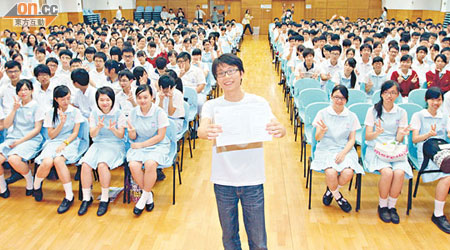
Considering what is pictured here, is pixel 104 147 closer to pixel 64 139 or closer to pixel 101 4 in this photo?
→ pixel 64 139

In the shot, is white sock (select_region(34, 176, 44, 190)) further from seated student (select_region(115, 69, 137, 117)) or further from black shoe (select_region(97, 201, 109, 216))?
seated student (select_region(115, 69, 137, 117))

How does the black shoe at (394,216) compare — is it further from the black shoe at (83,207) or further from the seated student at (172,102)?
the black shoe at (83,207)

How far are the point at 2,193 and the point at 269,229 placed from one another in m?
3.02

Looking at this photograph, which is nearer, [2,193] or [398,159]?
[398,159]

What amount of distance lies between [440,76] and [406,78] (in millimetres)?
592

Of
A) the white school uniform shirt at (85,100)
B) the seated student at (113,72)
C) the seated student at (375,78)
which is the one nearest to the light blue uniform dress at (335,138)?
the seated student at (375,78)

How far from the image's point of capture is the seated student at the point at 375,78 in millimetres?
5563

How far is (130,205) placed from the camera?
406 cm

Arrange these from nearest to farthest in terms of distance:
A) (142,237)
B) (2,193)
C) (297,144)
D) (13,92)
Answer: (142,237) < (2,193) < (13,92) < (297,144)

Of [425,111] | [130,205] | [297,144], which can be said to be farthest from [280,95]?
[130,205]

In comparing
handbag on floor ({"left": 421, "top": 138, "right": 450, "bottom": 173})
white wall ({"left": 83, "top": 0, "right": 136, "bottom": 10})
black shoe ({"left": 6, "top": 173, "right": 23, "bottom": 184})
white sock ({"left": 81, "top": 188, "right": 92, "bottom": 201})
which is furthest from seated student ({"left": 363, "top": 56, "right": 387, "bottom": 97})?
white wall ({"left": 83, "top": 0, "right": 136, "bottom": 10})

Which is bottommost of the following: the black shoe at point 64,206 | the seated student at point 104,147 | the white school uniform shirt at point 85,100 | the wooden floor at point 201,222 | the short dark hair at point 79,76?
the wooden floor at point 201,222

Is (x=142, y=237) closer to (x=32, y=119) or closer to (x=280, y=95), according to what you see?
(x=32, y=119)

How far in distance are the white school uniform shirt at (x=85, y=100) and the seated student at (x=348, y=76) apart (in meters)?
3.42
